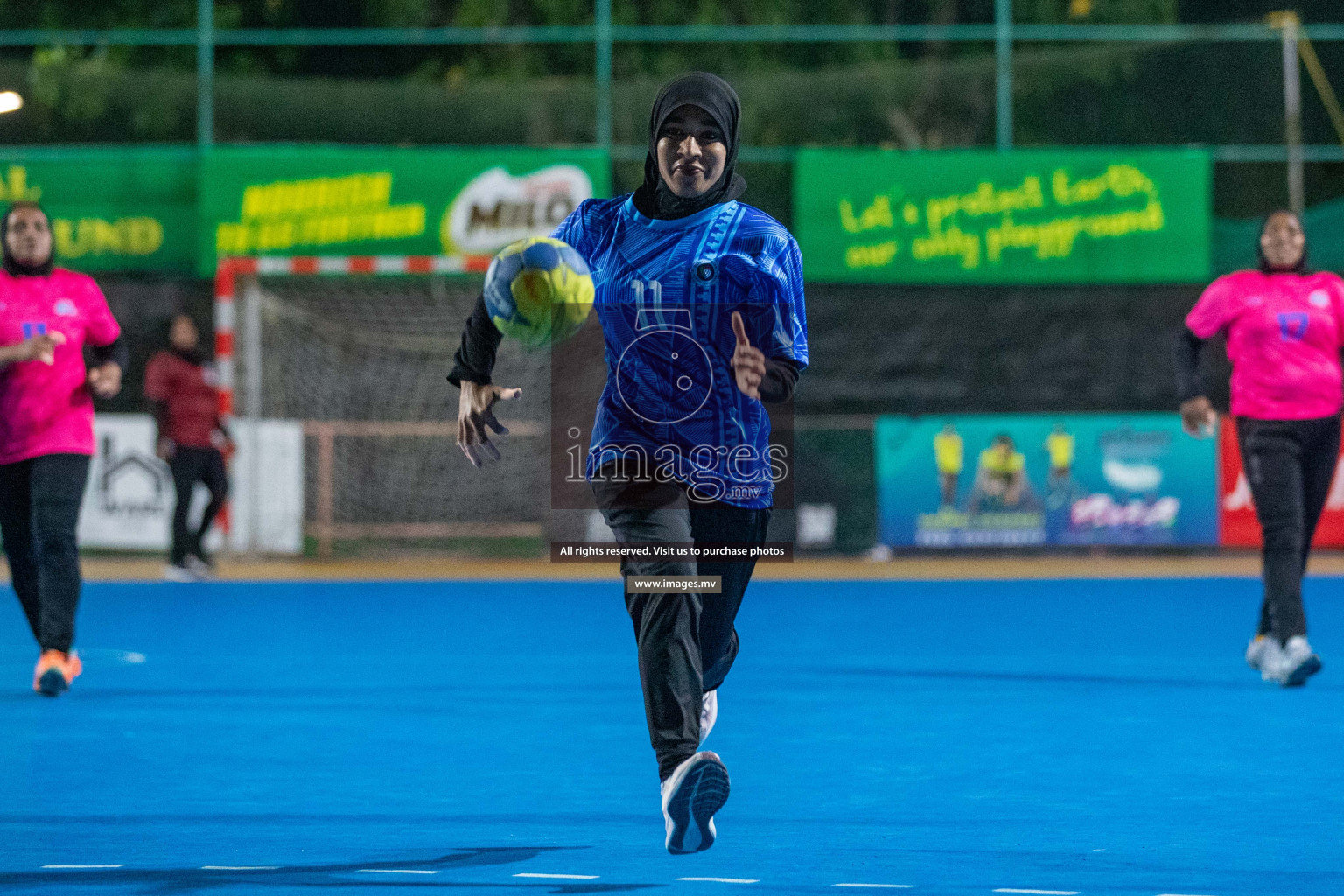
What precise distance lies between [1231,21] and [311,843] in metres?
18.6

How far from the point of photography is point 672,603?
520 centimetres

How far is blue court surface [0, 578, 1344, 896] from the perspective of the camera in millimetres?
5211

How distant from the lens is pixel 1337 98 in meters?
20.5

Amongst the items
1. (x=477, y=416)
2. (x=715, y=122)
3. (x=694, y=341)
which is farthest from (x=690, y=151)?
(x=477, y=416)

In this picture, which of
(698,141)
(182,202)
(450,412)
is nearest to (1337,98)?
(450,412)

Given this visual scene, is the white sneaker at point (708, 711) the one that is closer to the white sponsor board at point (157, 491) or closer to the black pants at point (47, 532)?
the black pants at point (47, 532)

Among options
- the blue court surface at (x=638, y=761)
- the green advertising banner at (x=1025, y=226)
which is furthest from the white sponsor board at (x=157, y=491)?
the blue court surface at (x=638, y=761)

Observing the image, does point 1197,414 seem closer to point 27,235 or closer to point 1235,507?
point 27,235

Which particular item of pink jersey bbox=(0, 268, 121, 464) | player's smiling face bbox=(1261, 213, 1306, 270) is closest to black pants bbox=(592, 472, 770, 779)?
pink jersey bbox=(0, 268, 121, 464)

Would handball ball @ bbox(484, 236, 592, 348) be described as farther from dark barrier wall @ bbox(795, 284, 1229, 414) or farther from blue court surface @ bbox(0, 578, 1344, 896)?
dark barrier wall @ bbox(795, 284, 1229, 414)

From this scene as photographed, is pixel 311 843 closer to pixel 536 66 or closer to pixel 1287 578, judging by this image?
pixel 1287 578

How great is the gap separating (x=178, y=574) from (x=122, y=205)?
4.71 m

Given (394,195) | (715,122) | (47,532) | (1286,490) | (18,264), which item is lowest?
(47,532)

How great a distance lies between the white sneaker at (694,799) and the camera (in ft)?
16.4
